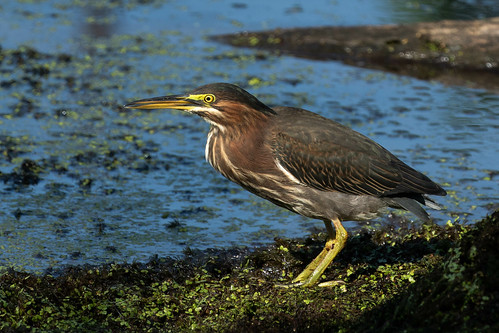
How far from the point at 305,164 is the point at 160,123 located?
4.06 metres

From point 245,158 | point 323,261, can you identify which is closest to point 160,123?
point 245,158

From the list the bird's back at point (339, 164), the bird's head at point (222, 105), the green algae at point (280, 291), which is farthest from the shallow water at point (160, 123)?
the bird's head at point (222, 105)

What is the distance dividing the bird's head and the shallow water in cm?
117

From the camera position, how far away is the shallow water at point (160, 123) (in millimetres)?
6977

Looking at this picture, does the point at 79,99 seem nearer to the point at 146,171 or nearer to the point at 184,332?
the point at 146,171

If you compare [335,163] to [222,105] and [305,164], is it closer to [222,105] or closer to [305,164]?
[305,164]

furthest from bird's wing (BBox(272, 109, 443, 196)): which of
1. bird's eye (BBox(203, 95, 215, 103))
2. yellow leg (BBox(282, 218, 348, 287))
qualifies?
bird's eye (BBox(203, 95, 215, 103))

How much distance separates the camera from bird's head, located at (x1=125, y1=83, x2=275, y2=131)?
6133 millimetres

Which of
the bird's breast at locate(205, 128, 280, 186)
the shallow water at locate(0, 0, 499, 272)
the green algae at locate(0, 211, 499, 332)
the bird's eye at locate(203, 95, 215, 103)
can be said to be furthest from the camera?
the shallow water at locate(0, 0, 499, 272)

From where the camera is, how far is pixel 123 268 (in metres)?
5.99

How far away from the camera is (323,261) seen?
607cm

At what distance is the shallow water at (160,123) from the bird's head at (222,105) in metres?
1.17

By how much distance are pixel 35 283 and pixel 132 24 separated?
9011mm

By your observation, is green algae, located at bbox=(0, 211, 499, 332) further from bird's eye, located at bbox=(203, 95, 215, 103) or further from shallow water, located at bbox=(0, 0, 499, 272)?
bird's eye, located at bbox=(203, 95, 215, 103)
